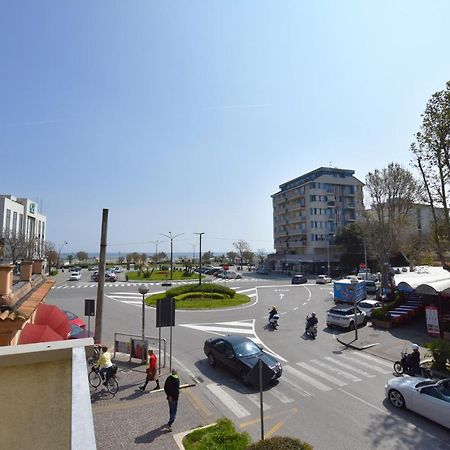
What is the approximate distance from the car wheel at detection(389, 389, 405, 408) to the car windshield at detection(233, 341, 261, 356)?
4.67 metres

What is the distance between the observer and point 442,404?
892 centimetres

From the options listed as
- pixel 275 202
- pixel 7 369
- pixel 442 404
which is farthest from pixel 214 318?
pixel 275 202

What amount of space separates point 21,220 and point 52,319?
73555mm

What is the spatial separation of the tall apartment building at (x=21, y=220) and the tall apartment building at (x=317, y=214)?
175ft

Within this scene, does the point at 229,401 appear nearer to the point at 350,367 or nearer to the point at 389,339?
the point at 350,367

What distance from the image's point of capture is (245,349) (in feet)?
43.2

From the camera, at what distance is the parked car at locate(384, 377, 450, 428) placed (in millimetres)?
8934

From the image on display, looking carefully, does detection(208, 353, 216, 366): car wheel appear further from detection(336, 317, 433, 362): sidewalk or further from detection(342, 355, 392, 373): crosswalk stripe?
detection(336, 317, 433, 362): sidewalk

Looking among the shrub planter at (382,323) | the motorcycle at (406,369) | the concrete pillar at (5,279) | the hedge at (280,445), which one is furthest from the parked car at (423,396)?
the concrete pillar at (5,279)

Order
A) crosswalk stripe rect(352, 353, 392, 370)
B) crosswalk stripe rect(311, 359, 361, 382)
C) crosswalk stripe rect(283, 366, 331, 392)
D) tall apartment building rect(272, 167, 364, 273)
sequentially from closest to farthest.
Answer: crosswalk stripe rect(283, 366, 331, 392)
crosswalk stripe rect(311, 359, 361, 382)
crosswalk stripe rect(352, 353, 392, 370)
tall apartment building rect(272, 167, 364, 273)

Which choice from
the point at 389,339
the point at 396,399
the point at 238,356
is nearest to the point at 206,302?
the point at 389,339

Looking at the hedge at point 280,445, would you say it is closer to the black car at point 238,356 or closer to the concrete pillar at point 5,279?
the black car at point 238,356

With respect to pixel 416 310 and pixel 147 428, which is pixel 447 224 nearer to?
pixel 416 310

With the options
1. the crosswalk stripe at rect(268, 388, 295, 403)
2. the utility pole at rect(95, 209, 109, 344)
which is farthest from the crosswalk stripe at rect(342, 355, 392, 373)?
the utility pole at rect(95, 209, 109, 344)
